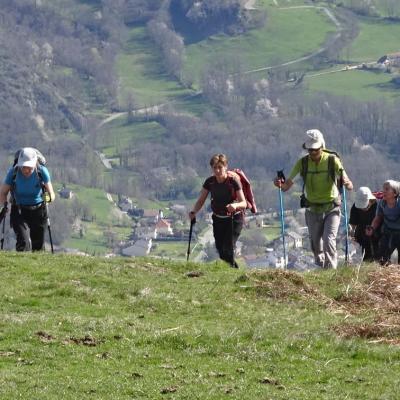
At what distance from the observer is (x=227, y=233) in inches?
798

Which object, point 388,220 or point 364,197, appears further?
point 364,197

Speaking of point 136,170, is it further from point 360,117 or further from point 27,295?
point 27,295

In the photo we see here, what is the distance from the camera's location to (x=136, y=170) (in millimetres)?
154000

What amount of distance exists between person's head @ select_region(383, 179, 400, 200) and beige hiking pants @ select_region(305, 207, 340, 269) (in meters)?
0.77

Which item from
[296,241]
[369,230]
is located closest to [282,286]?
[369,230]

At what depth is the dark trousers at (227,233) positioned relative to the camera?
2016 centimetres

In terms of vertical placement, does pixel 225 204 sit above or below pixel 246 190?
below

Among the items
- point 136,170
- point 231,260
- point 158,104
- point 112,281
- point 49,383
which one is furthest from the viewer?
point 158,104

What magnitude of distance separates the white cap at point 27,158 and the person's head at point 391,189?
17.1 feet

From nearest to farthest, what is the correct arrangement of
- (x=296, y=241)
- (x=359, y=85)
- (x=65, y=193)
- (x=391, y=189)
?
(x=391, y=189) < (x=296, y=241) < (x=65, y=193) < (x=359, y=85)

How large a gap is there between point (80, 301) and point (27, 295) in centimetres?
68

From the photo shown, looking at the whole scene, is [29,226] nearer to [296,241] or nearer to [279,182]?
[279,182]

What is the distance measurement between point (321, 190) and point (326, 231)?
2.11 ft

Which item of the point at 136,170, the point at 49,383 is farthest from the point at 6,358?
the point at 136,170
